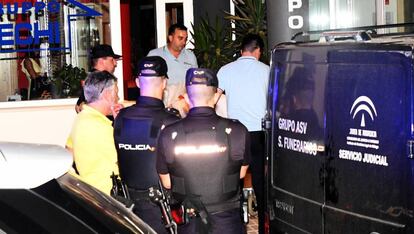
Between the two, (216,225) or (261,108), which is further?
(261,108)

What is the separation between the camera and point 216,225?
5965mm

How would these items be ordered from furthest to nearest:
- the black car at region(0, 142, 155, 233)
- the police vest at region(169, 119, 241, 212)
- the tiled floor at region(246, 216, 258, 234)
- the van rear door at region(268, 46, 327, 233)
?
the tiled floor at region(246, 216, 258, 234)
the police vest at region(169, 119, 241, 212)
the van rear door at region(268, 46, 327, 233)
the black car at region(0, 142, 155, 233)

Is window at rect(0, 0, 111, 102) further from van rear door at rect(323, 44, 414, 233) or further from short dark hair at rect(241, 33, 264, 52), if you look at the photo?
van rear door at rect(323, 44, 414, 233)

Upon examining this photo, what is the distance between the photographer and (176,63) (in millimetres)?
11148

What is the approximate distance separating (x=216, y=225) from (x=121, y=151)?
906mm

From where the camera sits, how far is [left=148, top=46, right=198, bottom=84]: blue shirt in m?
11.0

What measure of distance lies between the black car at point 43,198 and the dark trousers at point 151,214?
291cm

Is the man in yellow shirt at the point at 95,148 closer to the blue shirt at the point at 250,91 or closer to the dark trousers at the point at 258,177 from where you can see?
the dark trousers at the point at 258,177

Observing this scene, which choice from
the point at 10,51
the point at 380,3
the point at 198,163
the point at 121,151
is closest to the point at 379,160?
the point at 198,163

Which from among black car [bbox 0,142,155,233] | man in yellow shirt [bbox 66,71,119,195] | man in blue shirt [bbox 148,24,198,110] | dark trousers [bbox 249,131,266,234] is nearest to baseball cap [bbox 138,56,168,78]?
man in yellow shirt [bbox 66,71,119,195]

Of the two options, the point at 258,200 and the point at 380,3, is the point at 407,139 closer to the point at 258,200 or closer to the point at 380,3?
the point at 258,200

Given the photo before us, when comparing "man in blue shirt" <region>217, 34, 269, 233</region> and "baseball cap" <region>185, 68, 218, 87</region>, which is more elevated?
"baseball cap" <region>185, 68, 218, 87</region>

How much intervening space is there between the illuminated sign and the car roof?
9740 mm

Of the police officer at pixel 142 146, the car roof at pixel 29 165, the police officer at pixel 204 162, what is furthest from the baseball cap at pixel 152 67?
the car roof at pixel 29 165
